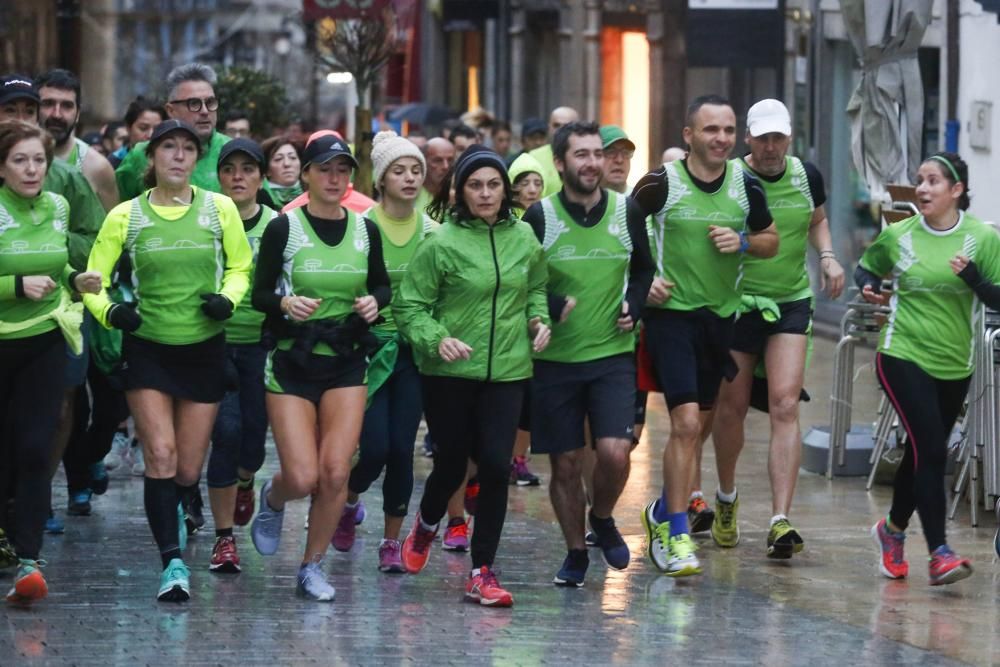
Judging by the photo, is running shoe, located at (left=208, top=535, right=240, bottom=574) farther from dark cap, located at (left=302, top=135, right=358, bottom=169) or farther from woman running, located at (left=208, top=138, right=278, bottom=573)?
dark cap, located at (left=302, top=135, right=358, bottom=169)

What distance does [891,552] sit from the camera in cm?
949

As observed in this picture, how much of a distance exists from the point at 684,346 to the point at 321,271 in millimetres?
1704

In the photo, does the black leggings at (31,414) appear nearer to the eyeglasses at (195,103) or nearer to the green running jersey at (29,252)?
the green running jersey at (29,252)

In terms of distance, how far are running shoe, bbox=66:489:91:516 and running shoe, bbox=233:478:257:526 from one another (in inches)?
38.0

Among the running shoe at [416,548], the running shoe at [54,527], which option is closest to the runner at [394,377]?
the running shoe at [416,548]

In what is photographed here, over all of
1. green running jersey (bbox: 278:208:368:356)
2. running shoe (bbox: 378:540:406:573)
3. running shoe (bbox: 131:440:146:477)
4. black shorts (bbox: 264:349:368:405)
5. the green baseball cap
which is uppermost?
the green baseball cap

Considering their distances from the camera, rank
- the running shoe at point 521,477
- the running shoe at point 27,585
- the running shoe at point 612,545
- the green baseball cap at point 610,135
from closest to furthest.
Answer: the running shoe at point 27,585 < the running shoe at point 612,545 < the green baseball cap at point 610,135 < the running shoe at point 521,477

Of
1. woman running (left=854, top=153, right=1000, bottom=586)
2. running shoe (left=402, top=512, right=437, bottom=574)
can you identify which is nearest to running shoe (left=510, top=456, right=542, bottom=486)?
running shoe (left=402, top=512, right=437, bottom=574)

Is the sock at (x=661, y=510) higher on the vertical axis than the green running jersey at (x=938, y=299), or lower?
lower

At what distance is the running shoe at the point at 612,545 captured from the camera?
30.4ft

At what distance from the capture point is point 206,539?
34.3 ft

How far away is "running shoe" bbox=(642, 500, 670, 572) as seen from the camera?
31.1ft

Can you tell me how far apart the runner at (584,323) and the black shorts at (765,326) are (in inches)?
43.4

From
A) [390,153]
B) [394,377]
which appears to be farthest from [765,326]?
[390,153]
